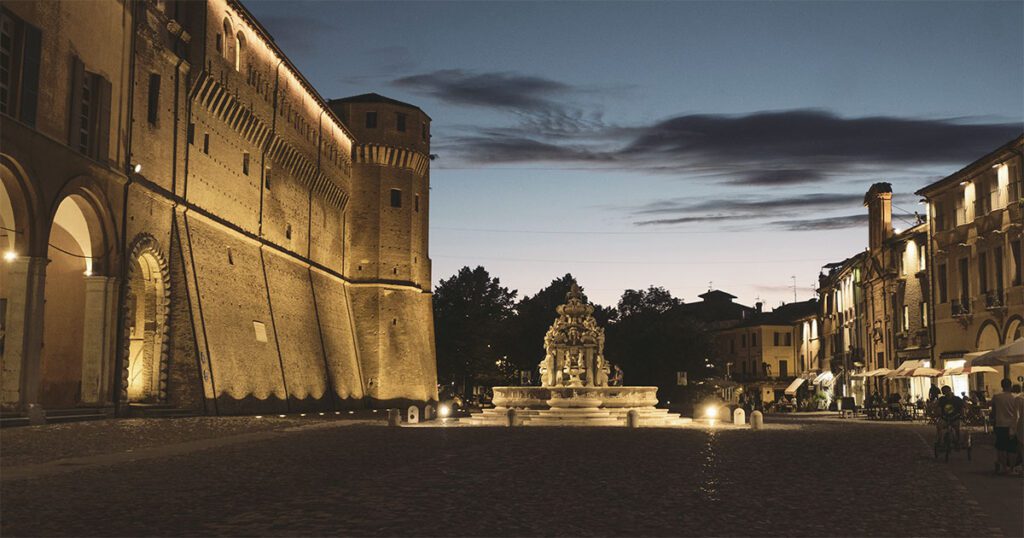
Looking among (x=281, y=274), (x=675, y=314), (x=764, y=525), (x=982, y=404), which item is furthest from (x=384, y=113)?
(x=764, y=525)

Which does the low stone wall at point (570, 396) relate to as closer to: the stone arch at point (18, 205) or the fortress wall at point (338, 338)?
the stone arch at point (18, 205)

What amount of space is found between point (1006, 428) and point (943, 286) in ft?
114

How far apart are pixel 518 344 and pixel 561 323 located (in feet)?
124

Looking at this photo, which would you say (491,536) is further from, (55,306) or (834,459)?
(55,306)

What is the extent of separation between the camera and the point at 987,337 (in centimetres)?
4200

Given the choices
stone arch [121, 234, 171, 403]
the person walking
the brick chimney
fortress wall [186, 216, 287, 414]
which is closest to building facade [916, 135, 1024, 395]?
the brick chimney

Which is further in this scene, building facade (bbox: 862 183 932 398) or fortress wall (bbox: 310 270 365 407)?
fortress wall (bbox: 310 270 365 407)

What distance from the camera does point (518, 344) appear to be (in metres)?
79.5

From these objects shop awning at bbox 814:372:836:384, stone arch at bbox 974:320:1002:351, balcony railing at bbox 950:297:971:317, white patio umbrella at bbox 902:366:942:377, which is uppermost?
balcony railing at bbox 950:297:971:317

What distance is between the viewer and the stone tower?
6191 cm

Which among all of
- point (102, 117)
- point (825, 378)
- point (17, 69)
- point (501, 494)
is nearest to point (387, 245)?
point (102, 117)

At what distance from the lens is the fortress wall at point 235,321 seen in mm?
38531

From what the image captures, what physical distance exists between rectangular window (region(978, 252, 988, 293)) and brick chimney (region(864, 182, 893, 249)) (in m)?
15.3

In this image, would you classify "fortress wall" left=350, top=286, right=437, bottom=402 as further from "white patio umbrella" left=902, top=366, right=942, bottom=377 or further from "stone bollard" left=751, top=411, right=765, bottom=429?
"stone bollard" left=751, top=411, right=765, bottom=429
